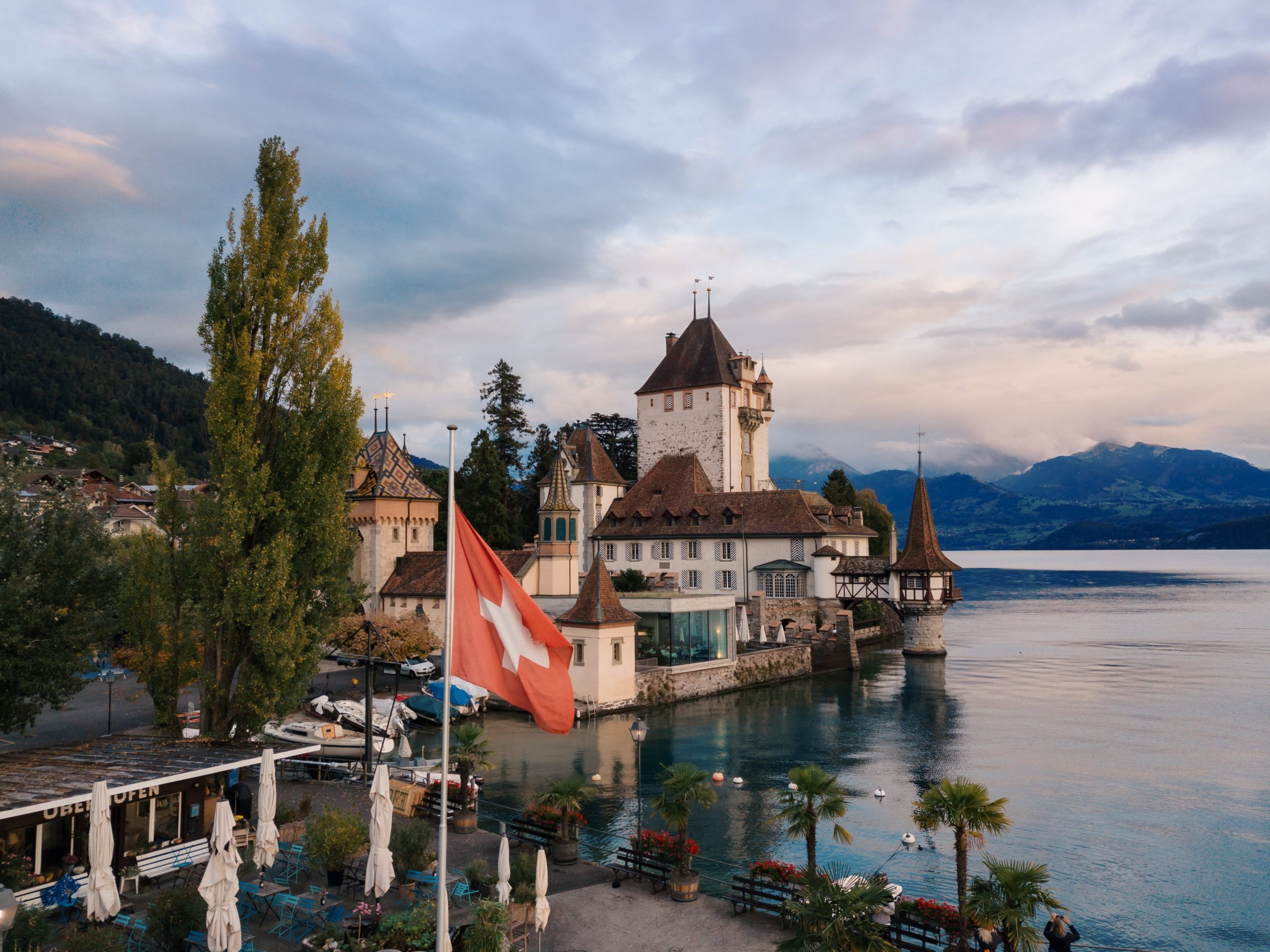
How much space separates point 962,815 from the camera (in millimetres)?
13984

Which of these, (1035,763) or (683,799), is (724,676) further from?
(683,799)

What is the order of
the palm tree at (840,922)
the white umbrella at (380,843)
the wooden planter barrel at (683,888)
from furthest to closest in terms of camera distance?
the wooden planter barrel at (683,888) < the white umbrella at (380,843) < the palm tree at (840,922)

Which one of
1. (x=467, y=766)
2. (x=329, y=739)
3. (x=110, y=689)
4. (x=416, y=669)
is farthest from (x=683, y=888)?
(x=416, y=669)

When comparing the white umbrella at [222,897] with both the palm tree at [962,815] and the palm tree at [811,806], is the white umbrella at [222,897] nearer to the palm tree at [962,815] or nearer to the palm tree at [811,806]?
the palm tree at [811,806]

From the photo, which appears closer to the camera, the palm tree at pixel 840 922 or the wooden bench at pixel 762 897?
the palm tree at pixel 840 922

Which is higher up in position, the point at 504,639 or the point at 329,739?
the point at 504,639

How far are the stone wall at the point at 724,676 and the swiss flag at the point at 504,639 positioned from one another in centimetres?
3194

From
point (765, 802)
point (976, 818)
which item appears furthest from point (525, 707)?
point (765, 802)

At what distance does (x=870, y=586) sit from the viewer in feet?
205

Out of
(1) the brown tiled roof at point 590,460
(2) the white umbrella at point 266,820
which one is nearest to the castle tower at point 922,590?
(1) the brown tiled roof at point 590,460

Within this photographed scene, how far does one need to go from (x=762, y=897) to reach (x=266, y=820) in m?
8.47

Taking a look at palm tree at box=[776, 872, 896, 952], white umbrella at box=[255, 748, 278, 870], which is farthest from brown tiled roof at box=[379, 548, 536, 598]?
palm tree at box=[776, 872, 896, 952]

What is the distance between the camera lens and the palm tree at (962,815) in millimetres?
13969

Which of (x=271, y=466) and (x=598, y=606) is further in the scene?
(x=598, y=606)
